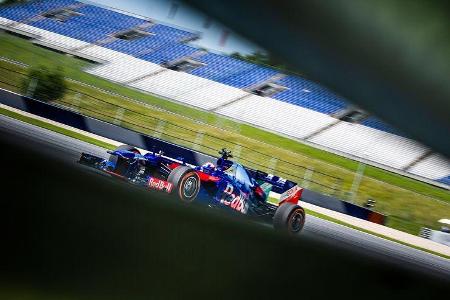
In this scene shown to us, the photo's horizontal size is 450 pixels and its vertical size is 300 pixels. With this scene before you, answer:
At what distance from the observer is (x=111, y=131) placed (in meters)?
10.7

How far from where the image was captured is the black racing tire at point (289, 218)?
21.8 ft

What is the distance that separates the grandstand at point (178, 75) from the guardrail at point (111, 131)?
745mm

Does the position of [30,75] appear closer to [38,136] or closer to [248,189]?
[38,136]

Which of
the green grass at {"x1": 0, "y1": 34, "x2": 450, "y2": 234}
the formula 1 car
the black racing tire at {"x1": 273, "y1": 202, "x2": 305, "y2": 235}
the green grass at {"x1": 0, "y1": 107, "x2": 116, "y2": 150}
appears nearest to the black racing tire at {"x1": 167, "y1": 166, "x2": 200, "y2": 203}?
the formula 1 car

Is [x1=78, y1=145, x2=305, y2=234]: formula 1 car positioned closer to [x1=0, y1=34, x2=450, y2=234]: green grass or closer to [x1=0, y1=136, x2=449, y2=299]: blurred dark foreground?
[x1=0, y1=136, x2=449, y2=299]: blurred dark foreground

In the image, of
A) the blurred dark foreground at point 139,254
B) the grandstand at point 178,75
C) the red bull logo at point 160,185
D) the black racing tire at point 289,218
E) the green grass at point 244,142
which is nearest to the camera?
the blurred dark foreground at point 139,254

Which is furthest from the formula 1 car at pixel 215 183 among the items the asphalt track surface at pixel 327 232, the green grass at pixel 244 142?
the green grass at pixel 244 142

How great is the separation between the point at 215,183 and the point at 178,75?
11.5 feet

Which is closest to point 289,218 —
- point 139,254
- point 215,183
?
point 215,183

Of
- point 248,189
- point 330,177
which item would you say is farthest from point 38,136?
point 330,177

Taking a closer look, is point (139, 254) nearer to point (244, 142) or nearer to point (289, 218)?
point (289, 218)

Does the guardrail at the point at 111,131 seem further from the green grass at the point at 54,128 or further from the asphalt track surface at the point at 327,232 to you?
the asphalt track surface at the point at 327,232

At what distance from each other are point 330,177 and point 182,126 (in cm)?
254

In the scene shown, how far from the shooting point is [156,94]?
10.3 meters
